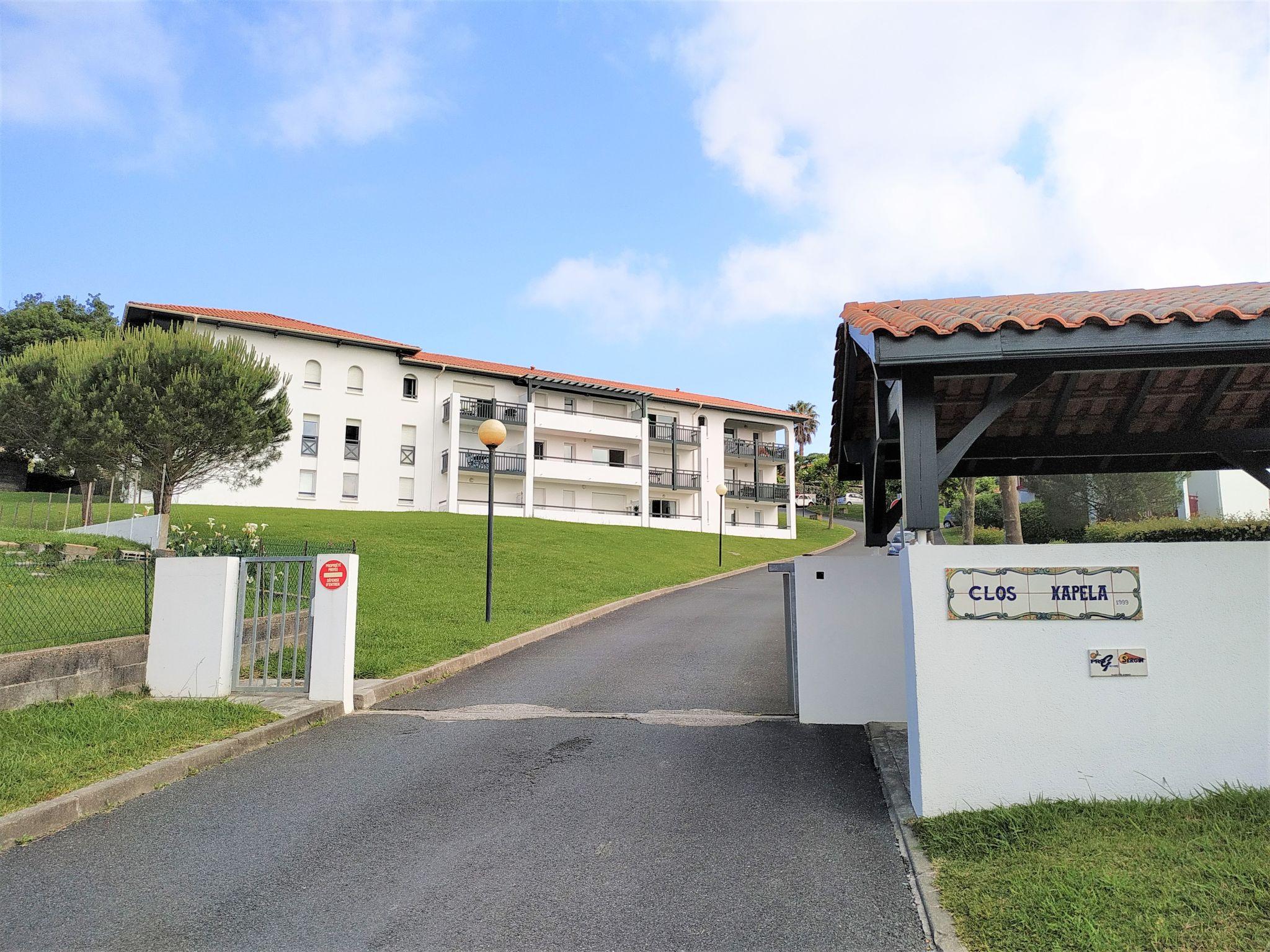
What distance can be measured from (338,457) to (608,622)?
28.3m

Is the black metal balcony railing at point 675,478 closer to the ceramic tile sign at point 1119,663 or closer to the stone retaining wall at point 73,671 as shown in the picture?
the stone retaining wall at point 73,671

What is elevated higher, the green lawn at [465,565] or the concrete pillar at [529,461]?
the concrete pillar at [529,461]

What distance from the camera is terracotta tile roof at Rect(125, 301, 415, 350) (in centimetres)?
3716

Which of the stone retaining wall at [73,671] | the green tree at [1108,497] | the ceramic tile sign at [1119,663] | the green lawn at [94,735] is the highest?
the green tree at [1108,497]

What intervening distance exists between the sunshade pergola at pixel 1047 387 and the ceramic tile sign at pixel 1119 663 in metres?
1.23

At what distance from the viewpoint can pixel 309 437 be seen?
39.9 m

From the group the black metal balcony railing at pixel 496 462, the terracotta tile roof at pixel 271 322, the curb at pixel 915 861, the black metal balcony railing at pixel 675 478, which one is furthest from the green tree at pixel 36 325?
the curb at pixel 915 861

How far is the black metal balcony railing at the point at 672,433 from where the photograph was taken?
1976 inches

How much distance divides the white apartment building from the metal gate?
26.7 meters

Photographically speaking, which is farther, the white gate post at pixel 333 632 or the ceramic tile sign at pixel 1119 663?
the white gate post at pixel 333 632

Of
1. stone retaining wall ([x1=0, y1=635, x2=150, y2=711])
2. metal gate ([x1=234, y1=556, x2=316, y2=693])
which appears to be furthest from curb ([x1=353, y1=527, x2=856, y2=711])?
stone retaining wall ([x1=0, y1=635, x2=150, y2=711])

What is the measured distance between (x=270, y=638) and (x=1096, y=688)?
8455mm

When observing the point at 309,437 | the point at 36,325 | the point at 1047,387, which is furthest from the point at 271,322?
the point at 1047,387

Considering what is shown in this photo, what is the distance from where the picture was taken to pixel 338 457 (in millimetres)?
40406
